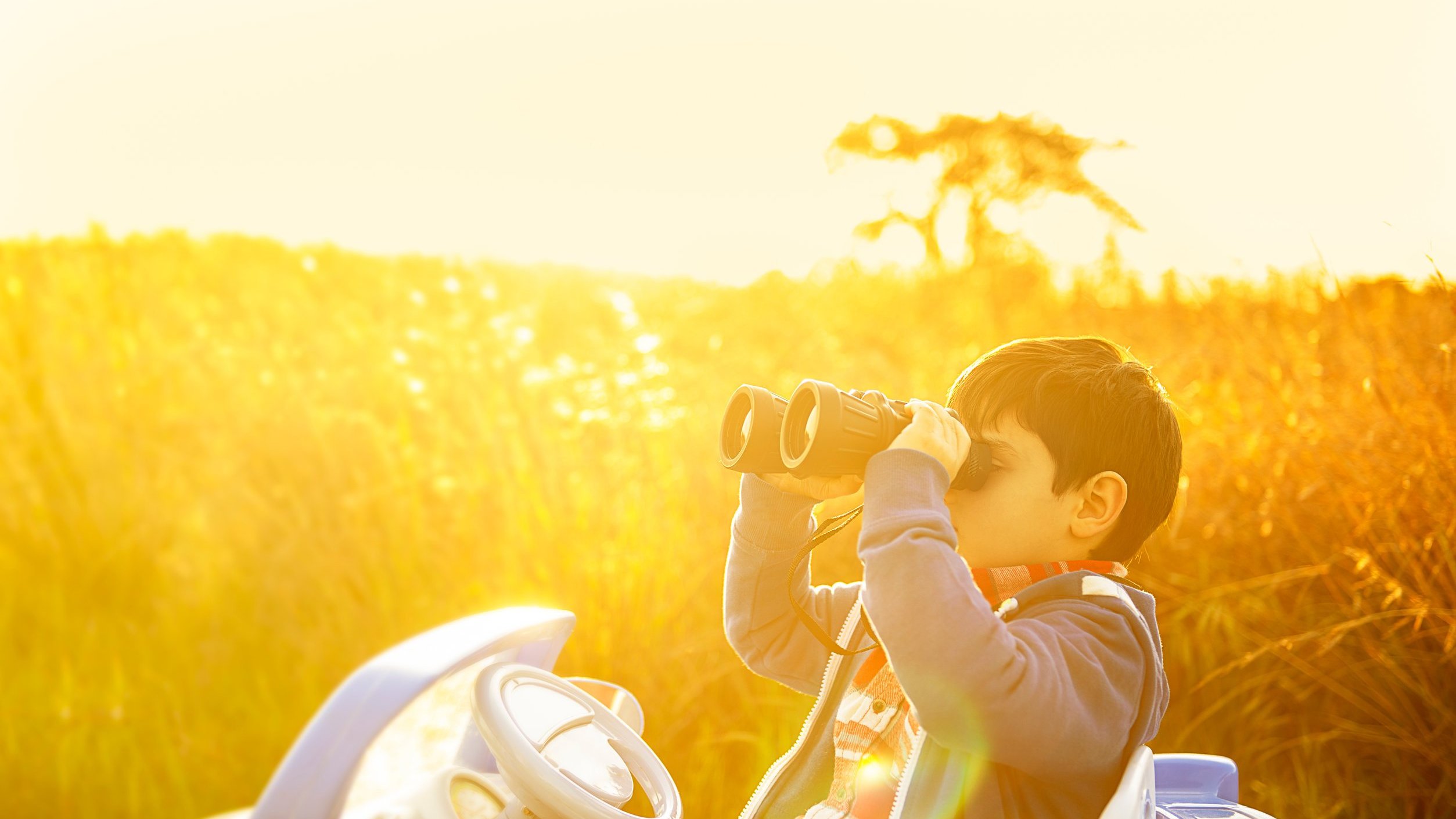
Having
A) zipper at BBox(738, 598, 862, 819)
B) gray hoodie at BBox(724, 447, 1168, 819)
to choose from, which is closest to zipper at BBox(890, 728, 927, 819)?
gray hoodie at BBox(724, 447, 1168, 819)

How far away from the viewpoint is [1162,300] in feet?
17.0

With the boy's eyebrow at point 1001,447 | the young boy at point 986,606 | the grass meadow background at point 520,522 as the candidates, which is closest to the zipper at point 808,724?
the young boy at point 986,606

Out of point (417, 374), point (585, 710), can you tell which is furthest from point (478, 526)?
point (585, 710)

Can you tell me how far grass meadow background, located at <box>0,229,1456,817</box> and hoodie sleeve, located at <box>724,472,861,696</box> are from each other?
3.03ft

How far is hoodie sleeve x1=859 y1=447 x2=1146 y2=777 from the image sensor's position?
118cm

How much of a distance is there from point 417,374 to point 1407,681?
326cm

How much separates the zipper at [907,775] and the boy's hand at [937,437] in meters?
0.36

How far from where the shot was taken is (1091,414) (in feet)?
4.79

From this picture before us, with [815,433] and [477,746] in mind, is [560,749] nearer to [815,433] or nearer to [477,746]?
[477,746]

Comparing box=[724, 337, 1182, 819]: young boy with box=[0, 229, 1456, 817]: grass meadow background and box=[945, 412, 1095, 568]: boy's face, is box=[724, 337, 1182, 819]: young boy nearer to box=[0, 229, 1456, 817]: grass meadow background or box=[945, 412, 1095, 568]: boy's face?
box=[945, 412, 1095, 568]: boy's face

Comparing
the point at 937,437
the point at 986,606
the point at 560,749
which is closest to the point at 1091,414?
the point at 937,437

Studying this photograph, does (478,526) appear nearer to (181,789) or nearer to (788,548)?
(181,789)

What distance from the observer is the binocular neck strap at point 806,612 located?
1.53 m

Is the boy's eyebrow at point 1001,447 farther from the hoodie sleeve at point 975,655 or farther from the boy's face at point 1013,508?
the hoodie sleeve at point 975,655
